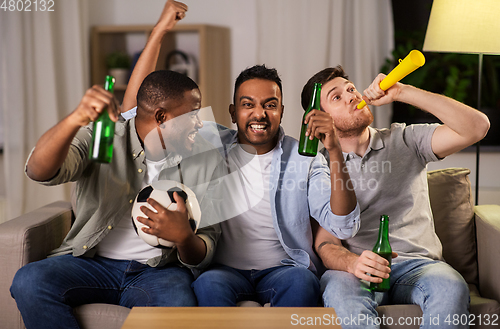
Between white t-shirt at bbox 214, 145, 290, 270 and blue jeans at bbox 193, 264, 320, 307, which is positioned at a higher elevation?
white t-shirt at bbox 214, 145, 290, 270

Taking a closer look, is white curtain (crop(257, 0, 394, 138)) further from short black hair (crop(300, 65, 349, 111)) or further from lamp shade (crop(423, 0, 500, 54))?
short black hair (crop(300, 65, 349, 111))

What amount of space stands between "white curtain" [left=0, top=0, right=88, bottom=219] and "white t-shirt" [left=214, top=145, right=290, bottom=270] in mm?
2000

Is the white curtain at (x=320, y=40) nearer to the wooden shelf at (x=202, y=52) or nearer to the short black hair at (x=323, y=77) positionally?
the wooden shelf at (x=202, y=52)

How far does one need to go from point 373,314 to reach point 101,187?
39.0 inches

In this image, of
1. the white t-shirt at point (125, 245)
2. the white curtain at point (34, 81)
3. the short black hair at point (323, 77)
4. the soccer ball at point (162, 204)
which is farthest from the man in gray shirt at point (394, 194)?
the white curtain at point (34, 81)

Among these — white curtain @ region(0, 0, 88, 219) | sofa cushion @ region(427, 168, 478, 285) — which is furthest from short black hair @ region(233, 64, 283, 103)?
white curtain @ region(0, 0, 88, 219)

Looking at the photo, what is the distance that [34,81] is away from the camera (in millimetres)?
3193

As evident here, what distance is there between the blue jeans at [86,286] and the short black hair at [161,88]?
0.57m

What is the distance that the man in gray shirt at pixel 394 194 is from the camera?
1424 millimetres

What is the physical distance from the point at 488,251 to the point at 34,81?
2999mm

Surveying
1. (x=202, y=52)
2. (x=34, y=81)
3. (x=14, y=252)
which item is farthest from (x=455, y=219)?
(x=34, y=81)

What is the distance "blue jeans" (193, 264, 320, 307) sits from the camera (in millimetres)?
1419

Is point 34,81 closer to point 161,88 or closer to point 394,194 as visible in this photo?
point 161,88

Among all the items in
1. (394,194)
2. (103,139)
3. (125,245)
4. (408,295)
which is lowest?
(408,295)
